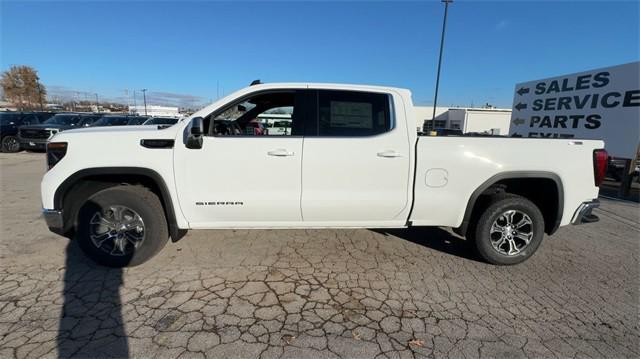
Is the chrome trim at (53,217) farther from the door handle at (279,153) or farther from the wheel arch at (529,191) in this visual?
the wheel arch at (529,191)

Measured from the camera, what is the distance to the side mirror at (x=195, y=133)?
2938 mm

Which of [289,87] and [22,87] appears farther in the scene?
[22,87]

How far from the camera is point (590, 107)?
9461mm

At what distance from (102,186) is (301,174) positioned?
2.19 m

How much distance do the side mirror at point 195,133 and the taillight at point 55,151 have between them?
4.07 feet

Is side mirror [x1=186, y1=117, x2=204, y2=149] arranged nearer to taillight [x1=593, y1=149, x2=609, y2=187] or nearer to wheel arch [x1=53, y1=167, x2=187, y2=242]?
wheel arch [x1=53, y1=167, x2=187, y2=242]

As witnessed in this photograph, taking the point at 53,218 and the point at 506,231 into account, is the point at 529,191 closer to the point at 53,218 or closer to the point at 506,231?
the point at 506,231

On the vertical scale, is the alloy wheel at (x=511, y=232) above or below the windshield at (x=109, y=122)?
below

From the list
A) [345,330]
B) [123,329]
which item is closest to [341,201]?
[345,330]

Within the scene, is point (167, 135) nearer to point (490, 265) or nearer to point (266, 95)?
point (266, 95)

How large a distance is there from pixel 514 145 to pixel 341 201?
1.97 m

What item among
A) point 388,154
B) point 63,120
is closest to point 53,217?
point 388,154

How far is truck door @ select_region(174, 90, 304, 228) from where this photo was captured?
10.2 feet

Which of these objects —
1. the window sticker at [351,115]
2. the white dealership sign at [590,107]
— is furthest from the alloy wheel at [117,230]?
the white dealership sign at [590,107]
